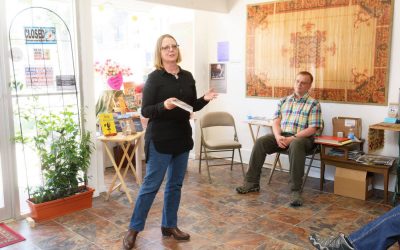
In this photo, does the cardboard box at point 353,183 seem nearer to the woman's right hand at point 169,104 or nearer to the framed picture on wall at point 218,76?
the framed picture on wall at point 218,76

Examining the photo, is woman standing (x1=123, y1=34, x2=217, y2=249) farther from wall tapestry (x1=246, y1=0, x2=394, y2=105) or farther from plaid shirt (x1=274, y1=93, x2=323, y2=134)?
wall tapestry (x1=246, y1=0, x2=394, y2=105)

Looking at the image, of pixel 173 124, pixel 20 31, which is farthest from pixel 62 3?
pixel 173 124

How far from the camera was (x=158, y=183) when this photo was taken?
2750 millimetres

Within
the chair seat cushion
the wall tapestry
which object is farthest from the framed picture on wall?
the chair seat cushion

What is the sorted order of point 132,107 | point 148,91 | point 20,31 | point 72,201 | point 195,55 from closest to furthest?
1. point 148,91
2. point 20,31
3. point 72,201
4. point 132,107
5. point 195,55

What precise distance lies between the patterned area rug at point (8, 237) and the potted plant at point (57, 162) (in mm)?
253

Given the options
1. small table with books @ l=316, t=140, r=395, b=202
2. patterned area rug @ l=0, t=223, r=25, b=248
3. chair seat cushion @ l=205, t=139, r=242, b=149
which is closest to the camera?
patterned area rug @ l=0, t=223, r=25, b=248

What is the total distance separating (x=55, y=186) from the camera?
3457 millimetres

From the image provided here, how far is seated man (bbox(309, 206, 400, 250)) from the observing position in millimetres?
2225

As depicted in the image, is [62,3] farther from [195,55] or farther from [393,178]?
[393,178]

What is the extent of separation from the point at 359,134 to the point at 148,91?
259cm

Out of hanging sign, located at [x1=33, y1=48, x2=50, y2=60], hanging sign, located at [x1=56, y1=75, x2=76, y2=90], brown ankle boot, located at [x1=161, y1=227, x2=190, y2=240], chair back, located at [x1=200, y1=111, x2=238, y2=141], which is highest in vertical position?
hanging sign, located at [x1=33, y1=48, x2=50, y2=60]

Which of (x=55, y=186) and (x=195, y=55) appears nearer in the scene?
(x=55, y=186)

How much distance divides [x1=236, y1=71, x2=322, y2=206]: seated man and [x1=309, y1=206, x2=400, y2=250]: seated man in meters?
1.53
